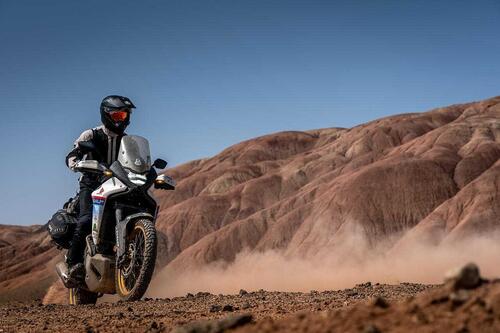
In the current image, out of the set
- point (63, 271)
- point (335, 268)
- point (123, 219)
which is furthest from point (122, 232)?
point (335, 268)

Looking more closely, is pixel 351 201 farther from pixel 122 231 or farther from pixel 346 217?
pixel 122 231

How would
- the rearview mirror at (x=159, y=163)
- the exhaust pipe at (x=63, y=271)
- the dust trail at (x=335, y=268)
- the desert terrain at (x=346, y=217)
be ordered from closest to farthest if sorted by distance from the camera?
Answer: the rearview mirror at (x=159, y=163) → the exhaust pipe at (x=63, y=271) → the dust trail at (x=335, y=268) → the desert terrain at (x=346, y=217)

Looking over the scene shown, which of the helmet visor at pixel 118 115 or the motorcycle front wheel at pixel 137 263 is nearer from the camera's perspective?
the motorcycle front wheel at pixel 137 263

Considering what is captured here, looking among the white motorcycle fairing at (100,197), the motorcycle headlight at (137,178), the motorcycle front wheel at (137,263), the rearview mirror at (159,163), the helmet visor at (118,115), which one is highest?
the helmet visor at (118,115)

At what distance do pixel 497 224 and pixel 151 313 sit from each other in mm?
72208

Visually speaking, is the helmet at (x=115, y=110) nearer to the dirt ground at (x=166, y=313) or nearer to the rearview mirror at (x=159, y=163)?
the rearview mirror at (x=159, y=163)

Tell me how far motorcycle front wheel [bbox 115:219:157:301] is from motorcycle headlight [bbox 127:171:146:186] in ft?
1.97

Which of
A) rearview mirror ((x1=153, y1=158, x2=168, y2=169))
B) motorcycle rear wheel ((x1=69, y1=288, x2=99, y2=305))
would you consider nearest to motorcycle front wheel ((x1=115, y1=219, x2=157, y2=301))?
rearview mirror ((x1=153, y1=158, x2=168, y2=169))

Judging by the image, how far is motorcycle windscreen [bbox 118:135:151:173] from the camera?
1107cm

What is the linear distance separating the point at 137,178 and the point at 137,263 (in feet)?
4.43

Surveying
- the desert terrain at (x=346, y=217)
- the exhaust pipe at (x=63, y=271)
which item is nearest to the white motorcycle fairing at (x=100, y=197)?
the exhaust pipe at (x=63, y=271)

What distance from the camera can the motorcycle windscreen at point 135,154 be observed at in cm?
1107

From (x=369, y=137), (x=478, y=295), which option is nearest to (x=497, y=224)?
(x=369, y=137)

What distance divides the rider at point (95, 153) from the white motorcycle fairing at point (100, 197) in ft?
1.34
